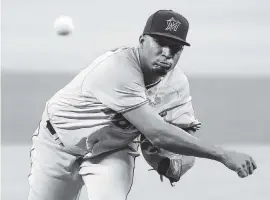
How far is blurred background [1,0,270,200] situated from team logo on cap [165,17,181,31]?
1.25m

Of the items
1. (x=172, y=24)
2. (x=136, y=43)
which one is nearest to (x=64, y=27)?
(x=136, y=43)

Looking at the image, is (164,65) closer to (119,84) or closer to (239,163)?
(119,84)

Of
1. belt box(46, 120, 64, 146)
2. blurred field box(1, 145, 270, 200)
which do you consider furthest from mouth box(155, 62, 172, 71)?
blurred field box(1, 145, 270, 200)

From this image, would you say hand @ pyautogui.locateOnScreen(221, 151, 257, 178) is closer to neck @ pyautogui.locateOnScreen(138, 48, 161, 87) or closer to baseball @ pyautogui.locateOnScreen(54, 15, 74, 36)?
neck @ pyautogui.locateOnScreen(138, 48, 161, 87)

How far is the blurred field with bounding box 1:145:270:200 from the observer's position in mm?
2914

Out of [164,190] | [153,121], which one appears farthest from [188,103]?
[164,190]

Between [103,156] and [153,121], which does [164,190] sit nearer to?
[103,156]

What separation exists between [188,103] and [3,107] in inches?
51.3

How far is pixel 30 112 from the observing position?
3.17 meters

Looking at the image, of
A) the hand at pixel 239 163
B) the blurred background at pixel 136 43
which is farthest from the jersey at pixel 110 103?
the blurred background at pixel 136 43

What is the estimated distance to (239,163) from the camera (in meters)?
1.78

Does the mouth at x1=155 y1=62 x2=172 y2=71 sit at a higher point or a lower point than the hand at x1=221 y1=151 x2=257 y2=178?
higher

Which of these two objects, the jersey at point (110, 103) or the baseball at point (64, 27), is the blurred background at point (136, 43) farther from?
the jersey at point (110, 103)

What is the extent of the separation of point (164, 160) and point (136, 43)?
1140 millimetres
